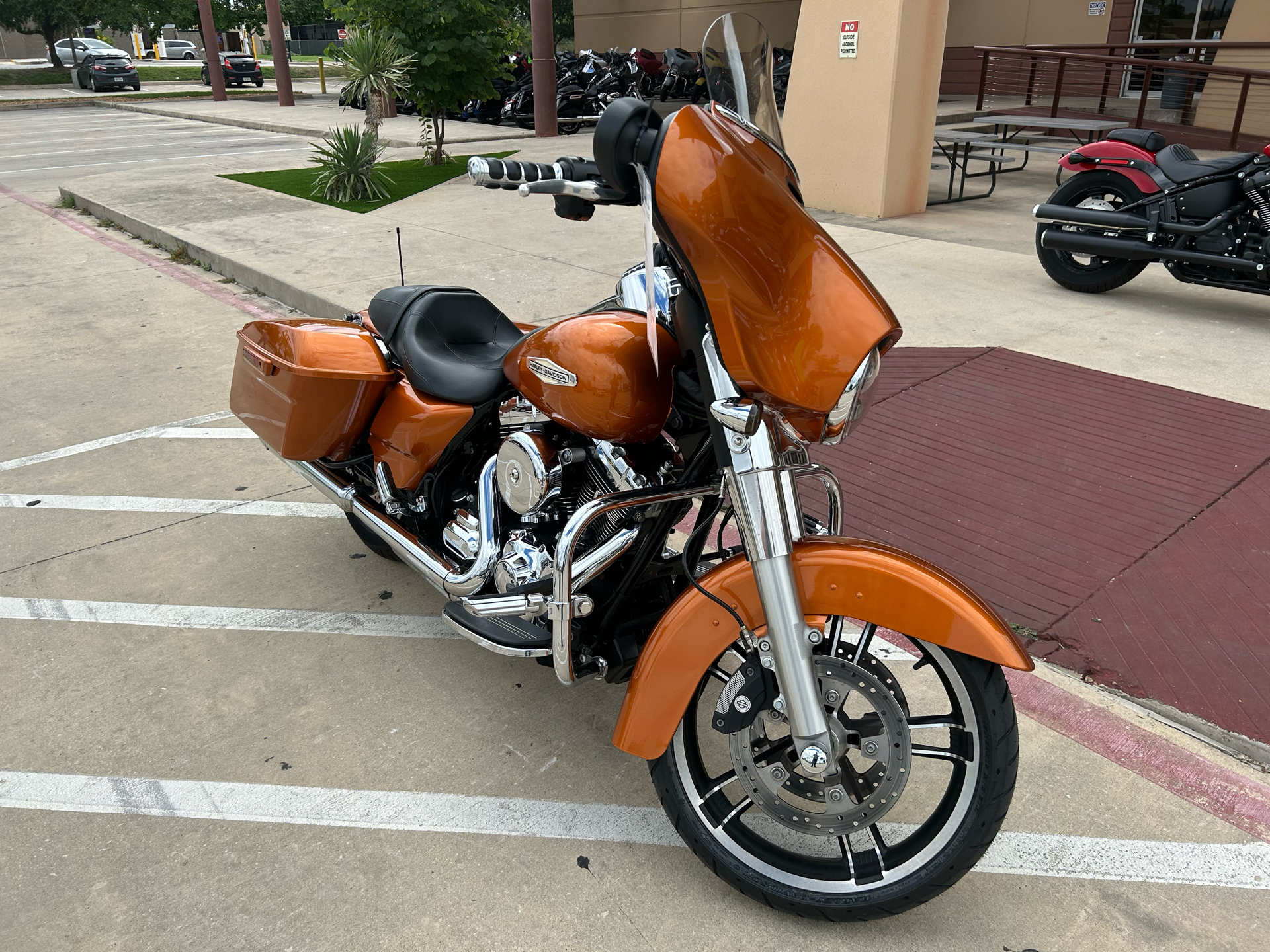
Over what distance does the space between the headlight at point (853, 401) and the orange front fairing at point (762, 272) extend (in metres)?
0.02

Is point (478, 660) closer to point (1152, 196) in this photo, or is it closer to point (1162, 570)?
point (1162, 570)

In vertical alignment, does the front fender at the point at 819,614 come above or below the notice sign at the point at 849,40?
below

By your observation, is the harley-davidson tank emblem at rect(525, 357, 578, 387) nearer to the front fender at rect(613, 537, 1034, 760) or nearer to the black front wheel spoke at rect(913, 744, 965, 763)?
the front fender at rect(613, 537, 1034, 760)

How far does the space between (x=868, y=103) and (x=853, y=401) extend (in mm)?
8479

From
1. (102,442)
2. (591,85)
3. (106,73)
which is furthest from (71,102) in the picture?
(102,442)

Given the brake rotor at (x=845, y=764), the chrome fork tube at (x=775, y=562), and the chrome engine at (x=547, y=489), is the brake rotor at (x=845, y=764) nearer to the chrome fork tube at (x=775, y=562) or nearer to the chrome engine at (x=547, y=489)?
the chrome fork tube at (x=775, y=562)

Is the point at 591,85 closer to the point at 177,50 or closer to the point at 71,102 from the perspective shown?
the point at 71,102

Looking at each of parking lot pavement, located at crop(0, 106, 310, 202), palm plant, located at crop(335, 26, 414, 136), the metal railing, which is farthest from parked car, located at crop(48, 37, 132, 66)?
the metal railing

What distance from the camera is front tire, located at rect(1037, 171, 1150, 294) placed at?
270 inches

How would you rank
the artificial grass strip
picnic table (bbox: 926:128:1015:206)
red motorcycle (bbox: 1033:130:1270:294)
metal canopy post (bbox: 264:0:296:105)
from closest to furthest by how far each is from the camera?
1. red motorcycle (bbox: 1033:130:1270:294)
2. picnic table (bbox: 926:128:1015:206)
3. the artificial grass strip
4. metal canopy post (bbox: 264:0:296:105)

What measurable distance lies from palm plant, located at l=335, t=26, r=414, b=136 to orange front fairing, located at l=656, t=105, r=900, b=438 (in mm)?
11397

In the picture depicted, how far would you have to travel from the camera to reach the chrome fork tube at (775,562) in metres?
2.05

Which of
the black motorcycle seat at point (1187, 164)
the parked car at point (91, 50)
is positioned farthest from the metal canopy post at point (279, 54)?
the black motorcycle seat at point (1187, 164)

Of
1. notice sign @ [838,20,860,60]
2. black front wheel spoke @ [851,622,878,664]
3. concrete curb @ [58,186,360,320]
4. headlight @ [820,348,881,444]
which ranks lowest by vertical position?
concrete curb @ [58,186,360,320]
